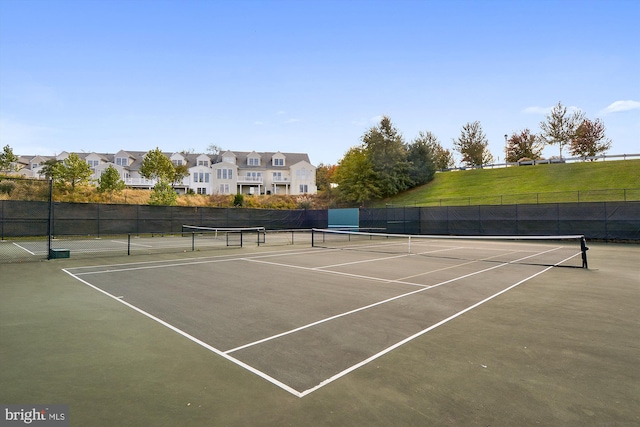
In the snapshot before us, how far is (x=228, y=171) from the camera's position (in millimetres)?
59656

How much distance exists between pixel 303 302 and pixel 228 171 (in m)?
55.7

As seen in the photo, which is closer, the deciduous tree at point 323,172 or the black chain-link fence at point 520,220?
the black chain-link fence at point 520,220

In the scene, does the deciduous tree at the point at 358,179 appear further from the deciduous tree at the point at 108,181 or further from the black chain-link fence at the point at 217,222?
the deciduous tree at the point at 108,181

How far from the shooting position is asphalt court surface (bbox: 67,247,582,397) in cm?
427

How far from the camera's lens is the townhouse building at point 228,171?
2335 inches

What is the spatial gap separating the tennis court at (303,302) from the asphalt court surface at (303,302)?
18 millimetres

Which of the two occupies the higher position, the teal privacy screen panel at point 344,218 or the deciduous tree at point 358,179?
the deciduous tree at point 358,179

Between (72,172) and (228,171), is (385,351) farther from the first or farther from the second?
(228,171)

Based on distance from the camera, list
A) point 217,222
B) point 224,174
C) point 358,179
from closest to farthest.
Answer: point 217,222 → point 358,179 → point 224,174

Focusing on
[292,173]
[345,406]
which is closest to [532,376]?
[345,406]

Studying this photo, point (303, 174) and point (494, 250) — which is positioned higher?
point (303, 174)

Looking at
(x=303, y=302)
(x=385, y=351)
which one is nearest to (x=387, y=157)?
(x=303, y=302)

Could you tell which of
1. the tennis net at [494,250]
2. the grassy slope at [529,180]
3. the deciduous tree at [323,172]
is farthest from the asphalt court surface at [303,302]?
the deciduous tree at [323,172]

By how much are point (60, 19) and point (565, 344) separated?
19782 millimetres
